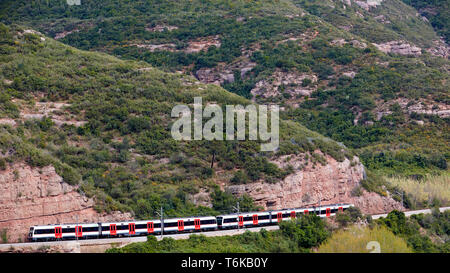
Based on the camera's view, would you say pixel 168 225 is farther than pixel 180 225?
No

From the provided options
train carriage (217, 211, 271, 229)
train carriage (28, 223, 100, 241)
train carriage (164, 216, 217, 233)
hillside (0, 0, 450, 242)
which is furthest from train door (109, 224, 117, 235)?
train carriage (217, 211, 271, 229)

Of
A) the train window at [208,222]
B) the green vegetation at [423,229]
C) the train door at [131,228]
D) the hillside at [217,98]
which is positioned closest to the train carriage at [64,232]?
the train door at [131,228]

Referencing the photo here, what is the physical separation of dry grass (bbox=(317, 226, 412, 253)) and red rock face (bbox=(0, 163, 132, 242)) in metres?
16.0

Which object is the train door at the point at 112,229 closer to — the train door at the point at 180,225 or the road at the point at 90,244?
the road at the point at 90,244

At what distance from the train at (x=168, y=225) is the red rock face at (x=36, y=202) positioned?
151 centimetres

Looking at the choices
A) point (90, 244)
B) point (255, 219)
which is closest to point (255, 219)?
point (255, 219)

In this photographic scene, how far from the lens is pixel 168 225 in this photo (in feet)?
157

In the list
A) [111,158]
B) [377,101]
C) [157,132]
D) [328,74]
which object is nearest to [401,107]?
[377,101]

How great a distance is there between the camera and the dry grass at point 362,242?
4544 centimetres

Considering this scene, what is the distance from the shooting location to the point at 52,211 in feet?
149

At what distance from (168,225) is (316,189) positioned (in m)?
17.2

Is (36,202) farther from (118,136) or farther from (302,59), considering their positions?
(302,59)

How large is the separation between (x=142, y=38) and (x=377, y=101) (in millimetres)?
37405

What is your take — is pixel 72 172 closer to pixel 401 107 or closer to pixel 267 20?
pixel 401 107
